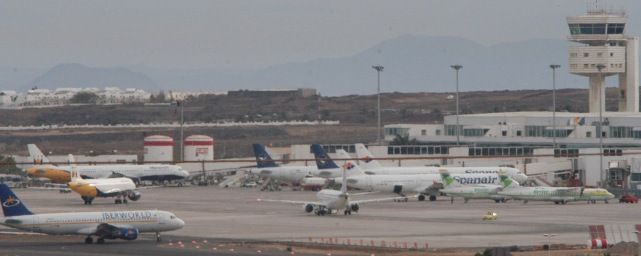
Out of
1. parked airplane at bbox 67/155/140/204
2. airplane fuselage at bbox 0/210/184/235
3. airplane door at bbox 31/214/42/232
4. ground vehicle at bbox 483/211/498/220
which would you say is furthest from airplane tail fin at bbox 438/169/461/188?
airplane door at bbox 31/214/42/232

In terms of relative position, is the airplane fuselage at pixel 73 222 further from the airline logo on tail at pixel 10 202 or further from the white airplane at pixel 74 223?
the airline logo on tail at pixel 10 202

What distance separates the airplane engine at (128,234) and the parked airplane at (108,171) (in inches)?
2549

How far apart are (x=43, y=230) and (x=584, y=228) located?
34621 mm

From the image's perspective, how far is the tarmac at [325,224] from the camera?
88875mm

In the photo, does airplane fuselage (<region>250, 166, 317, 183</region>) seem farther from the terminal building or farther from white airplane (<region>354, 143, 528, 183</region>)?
the terminal building

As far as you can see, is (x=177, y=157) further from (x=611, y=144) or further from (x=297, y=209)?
(x=297, y=209)

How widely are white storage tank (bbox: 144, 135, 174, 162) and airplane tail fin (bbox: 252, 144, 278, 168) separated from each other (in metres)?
31.1

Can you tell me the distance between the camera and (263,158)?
159 metres

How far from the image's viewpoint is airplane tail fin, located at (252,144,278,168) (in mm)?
158250

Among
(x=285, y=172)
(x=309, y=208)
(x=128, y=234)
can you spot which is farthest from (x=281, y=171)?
(x=128, y=234)

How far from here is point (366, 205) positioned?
5143 inches

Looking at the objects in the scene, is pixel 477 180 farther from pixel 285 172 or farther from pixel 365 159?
pixel 285 172

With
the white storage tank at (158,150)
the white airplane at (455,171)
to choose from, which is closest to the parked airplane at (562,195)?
the white airplane at (455,171)

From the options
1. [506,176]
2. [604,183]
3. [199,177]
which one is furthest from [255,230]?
[199,177]
